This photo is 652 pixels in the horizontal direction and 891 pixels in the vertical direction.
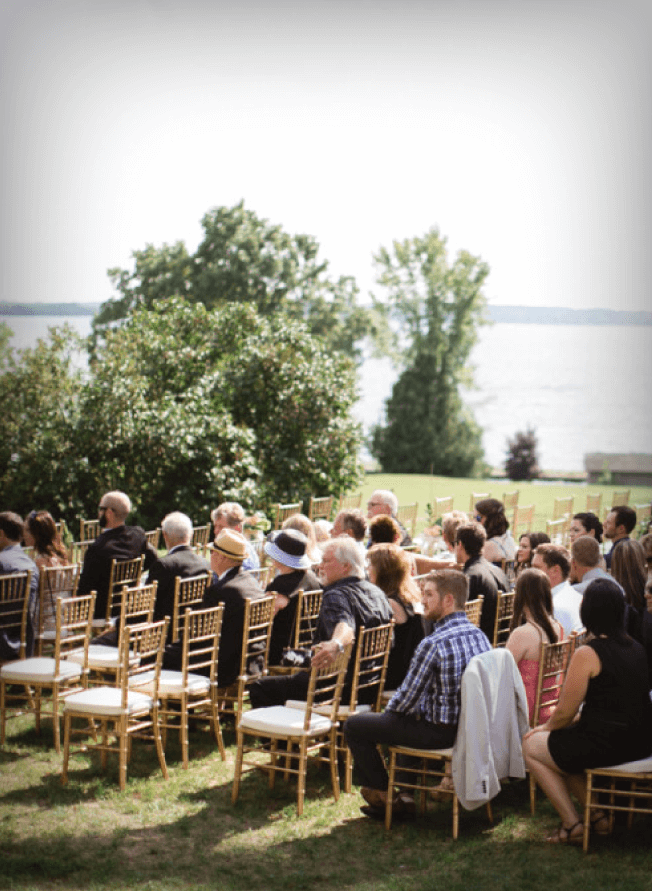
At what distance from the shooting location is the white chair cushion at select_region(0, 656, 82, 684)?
6.20 metres

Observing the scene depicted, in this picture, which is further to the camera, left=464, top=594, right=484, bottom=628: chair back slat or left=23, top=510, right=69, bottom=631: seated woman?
left=23, top=510, right=69, bottom=631: seated woman

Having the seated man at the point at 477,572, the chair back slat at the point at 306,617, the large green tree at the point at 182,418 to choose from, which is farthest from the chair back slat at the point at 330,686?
the large green tree at the point at 182,418

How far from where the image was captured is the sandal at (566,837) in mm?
→ 5000

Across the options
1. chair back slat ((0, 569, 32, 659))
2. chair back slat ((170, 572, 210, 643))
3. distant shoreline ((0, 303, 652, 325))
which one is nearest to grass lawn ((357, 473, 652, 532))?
distant shoreline ((0, 303, 652, 325))

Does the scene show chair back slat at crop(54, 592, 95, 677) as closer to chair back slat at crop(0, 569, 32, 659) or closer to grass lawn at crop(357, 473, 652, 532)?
chair back slat at crop(0, 569, 32, 659)

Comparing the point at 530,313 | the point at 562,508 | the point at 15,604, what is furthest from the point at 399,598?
the point at 530,313

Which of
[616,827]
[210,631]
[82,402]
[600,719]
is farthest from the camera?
[82,402]

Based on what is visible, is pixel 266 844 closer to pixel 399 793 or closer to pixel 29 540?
pixel 399 793

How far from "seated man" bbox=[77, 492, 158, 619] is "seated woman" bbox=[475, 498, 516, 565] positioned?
2697mm

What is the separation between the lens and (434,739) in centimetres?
511

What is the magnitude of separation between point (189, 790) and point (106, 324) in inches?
1249

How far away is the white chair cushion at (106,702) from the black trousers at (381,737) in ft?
3.86

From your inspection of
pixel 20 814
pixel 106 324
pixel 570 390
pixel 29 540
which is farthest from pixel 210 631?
pixel 570 390

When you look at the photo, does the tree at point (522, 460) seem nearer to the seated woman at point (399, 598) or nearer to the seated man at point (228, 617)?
the seated man at point (228, 617)
